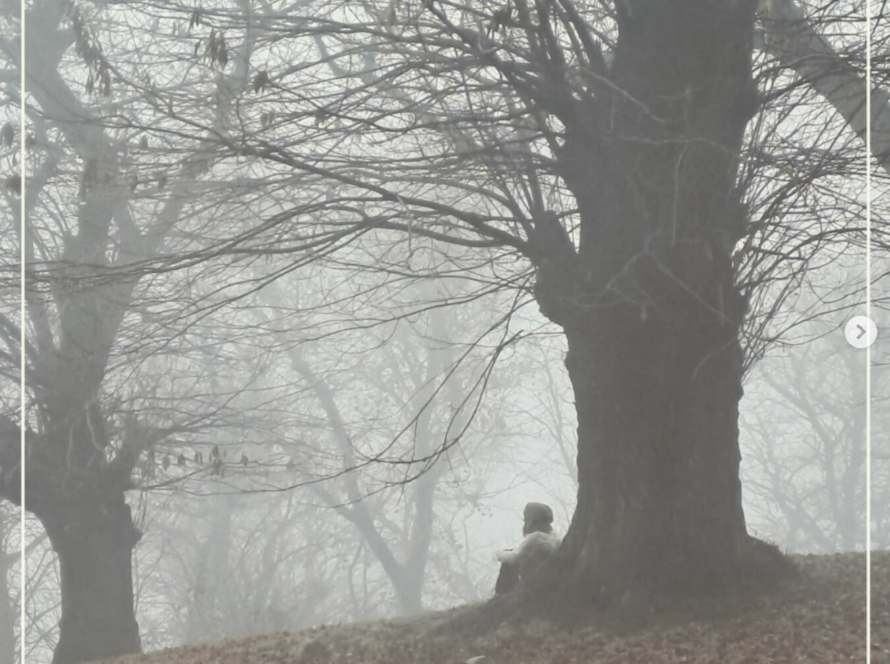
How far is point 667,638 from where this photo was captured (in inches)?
137

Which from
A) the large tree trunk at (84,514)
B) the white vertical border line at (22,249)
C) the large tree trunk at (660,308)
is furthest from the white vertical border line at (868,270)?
the white vertical border line at (22,249)

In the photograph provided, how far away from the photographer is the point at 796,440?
4555mm

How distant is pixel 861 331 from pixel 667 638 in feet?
5.03

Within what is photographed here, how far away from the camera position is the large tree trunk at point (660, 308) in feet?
12.4

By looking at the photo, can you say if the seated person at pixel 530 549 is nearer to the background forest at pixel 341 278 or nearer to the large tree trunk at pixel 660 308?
the background forest at pixel 341 278

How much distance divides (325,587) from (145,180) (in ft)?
7.41

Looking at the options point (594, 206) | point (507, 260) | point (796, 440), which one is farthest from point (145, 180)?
point (796, 440)

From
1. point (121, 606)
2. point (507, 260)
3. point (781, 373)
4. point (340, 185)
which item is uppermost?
point (340, 185)

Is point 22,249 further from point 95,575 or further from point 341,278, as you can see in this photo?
point 95,575

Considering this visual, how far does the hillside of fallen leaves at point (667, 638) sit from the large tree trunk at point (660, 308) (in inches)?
6.8

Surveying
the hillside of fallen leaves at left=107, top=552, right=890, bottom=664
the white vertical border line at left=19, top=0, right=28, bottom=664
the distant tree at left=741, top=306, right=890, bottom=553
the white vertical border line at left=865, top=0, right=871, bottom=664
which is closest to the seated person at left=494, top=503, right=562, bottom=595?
the hillside of fallen leaves at left=107, top=552, right=890, bottom=664

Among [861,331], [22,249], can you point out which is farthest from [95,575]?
[861,331]

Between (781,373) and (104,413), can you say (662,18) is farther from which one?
(104,413)

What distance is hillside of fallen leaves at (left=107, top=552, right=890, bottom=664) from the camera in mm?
3299
